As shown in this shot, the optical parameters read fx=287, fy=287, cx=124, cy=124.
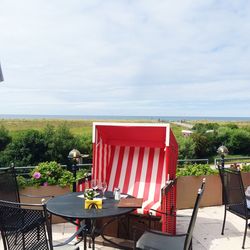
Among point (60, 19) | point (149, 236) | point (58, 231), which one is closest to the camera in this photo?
point (149, 236)

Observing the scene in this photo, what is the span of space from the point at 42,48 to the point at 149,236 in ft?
20.9

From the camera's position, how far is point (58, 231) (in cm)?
432

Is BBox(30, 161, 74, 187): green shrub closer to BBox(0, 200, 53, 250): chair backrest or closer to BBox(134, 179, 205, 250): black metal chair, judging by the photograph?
BBox(134, 179, 205, 250): black metal chair

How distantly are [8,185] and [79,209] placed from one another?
47.2 inches

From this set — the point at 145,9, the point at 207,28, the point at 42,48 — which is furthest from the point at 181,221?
the point at 42,48

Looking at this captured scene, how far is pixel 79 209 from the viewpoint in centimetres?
308

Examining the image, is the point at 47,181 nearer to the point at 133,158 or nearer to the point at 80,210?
the point at 133,158

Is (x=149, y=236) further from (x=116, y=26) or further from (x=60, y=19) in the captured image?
(x=116, y=26)

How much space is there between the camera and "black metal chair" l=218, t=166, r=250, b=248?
12.3 feet

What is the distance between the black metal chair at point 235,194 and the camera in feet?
12.3

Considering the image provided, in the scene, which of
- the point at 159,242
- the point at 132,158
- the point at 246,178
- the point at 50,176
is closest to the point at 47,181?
the point at 50,176

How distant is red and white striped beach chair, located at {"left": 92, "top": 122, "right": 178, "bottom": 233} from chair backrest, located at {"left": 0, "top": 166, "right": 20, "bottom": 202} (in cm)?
Result: 123

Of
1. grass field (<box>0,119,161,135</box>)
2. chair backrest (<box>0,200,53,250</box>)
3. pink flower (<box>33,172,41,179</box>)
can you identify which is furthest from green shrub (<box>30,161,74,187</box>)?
grass field (<box>0,119,161,135</box>)

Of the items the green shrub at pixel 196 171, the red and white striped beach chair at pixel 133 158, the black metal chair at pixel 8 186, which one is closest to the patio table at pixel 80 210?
the black metal chair at pixel 8 186
